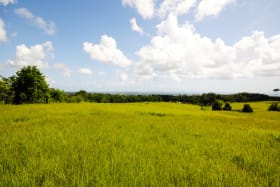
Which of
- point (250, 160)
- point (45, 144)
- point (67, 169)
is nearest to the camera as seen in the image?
point (67, 169)

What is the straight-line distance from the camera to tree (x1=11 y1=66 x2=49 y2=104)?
51.3 meters

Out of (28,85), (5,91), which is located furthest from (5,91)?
(28,85)

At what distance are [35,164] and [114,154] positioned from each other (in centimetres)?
200

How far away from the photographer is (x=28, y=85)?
5197 cm

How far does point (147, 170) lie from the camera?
4.11 meters

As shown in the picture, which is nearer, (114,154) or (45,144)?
(114,154)

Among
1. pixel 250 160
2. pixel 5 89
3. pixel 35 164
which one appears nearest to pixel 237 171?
pixel 250 160

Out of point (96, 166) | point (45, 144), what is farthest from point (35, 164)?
point (45, 144)

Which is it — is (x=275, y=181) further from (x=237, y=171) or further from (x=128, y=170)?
(x=128, y=170)

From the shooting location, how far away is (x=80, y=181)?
3.57m

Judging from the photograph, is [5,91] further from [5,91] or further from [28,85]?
[28,85]

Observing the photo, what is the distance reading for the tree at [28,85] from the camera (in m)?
51.3

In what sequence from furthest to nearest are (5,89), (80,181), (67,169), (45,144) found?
(5,89) → (45,144) → (67,169) → (80,181)

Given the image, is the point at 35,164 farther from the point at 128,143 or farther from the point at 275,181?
the point at 275,181
